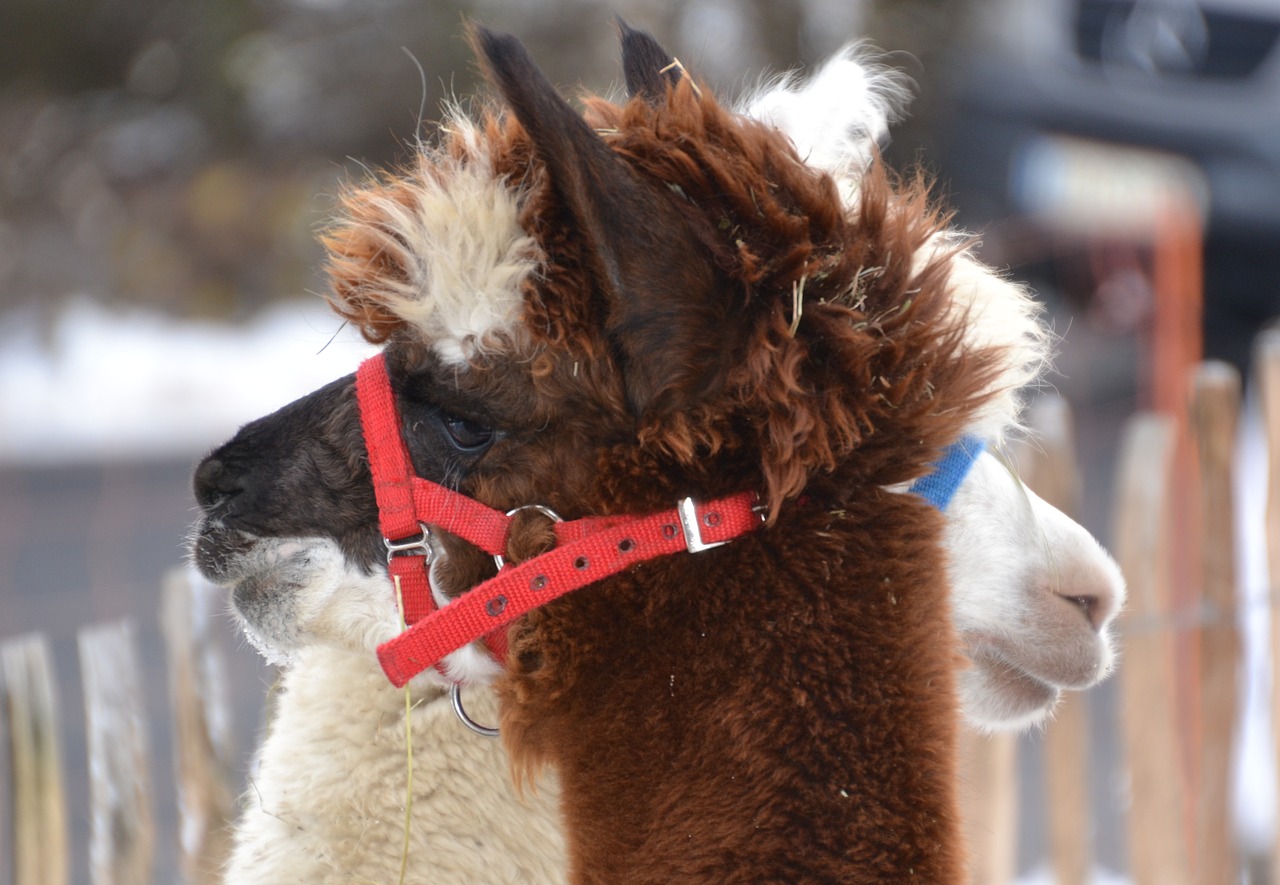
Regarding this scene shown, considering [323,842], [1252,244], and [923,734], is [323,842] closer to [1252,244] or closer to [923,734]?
[923,734]

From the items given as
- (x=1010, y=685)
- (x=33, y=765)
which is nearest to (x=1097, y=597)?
(x=1010, y=685)

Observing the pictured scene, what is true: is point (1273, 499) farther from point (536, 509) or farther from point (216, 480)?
point (216, 480)

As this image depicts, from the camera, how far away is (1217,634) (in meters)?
3.25

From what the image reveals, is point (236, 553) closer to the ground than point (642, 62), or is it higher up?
closer to the ground

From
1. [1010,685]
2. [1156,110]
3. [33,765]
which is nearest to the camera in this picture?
[1010,685]

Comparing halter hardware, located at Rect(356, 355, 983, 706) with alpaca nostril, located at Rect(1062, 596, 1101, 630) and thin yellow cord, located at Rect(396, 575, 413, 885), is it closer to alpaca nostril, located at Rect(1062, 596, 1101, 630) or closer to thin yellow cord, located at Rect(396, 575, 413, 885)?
thin yellow cord, located at Rect(396, 575, 413, 885)

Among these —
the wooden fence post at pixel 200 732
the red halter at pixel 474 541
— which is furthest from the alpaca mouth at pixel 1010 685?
the wooden fence post at pixel 200 732

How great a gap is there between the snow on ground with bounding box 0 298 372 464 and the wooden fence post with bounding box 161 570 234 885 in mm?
6174

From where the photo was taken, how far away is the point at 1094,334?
31.6 ft

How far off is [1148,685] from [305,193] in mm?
10117

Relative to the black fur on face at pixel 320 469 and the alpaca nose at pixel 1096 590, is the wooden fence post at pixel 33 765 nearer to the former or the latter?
the black fur on face at pixel 320 469

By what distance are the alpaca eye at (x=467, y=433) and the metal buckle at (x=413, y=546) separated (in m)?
0.11

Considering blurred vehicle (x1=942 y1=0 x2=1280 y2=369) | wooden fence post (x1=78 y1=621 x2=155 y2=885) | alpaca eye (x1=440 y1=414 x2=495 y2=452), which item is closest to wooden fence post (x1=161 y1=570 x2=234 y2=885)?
wooden fence post (x1=78 y1=621 x2=155 y2=885)

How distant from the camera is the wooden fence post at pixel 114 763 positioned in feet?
8.89
